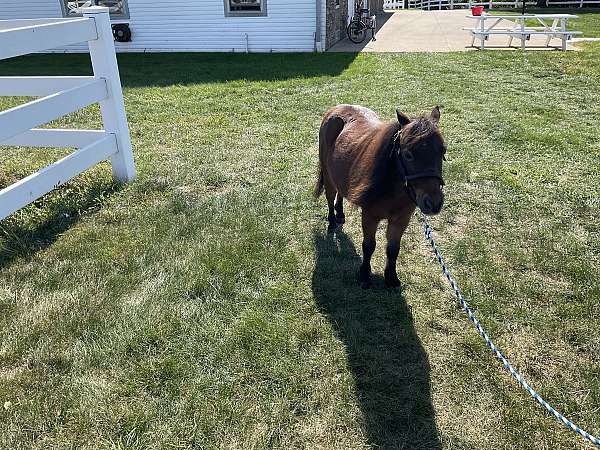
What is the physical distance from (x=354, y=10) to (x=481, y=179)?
15119 mm

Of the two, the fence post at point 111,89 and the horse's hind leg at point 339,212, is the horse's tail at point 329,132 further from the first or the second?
the fence post at point 111,89

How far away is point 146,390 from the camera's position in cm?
258

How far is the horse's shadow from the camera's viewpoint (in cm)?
238

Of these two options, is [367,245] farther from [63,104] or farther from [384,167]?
[63,104]

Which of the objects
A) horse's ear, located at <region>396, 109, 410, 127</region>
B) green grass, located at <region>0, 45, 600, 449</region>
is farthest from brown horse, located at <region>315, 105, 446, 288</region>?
green grass, located at <region>0, 45, 600, 449</region>

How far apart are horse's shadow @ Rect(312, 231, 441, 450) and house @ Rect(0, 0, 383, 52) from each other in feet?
34.8

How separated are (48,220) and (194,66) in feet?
26.6

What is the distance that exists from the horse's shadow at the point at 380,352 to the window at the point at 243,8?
11.0 m

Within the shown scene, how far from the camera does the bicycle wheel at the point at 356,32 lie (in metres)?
14.6

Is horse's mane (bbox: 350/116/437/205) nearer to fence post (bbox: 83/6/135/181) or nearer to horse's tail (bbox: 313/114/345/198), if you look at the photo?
horse's tail (bbox: 313/114/345/198)

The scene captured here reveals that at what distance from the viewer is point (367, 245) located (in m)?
3.33

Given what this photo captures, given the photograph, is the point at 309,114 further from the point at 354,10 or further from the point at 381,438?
the point at 354,10

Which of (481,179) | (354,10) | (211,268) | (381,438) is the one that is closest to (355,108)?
(211,268)

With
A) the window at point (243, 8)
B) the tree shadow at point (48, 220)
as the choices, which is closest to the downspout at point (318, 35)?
the window at point (243, 8)
